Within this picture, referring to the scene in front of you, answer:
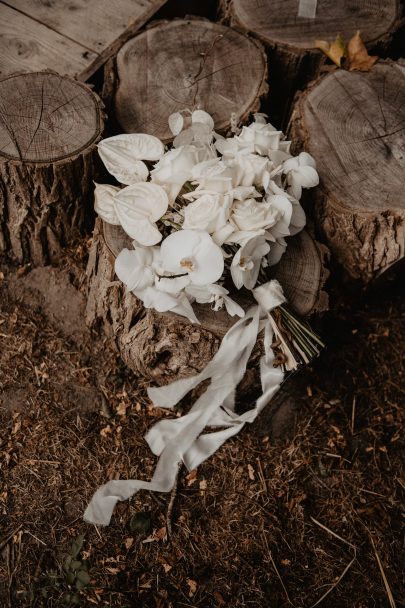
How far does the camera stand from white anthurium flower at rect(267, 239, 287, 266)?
1.83 metres

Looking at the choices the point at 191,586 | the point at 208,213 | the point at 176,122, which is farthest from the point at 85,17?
the point at 191,586

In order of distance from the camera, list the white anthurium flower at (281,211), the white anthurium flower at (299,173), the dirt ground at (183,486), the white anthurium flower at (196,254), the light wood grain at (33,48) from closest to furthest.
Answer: the white anthurium flower at (196,254), the white anthurium flower at (281,211), the white anthurium flower at (299,173), the dirt ground at (183,486), the light wood grain at (33,48)

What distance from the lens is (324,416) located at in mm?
2318

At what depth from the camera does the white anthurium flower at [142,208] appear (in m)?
1.71

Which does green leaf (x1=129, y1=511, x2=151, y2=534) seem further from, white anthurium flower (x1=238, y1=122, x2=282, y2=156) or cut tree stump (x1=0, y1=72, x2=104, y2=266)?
white anthurium flower (x1=238, y1=122, x2=282, y2=156)

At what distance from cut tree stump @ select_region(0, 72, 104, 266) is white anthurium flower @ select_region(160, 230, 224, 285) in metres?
0.58

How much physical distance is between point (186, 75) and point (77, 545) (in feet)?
5.79

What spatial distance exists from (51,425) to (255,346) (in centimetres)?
86

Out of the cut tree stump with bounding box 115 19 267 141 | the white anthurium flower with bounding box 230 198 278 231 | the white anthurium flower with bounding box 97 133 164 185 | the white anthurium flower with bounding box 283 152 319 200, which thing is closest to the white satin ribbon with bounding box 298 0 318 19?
the cut tree stump with bounding box 115 19 267 141

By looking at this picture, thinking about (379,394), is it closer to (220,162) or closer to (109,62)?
(220,162)

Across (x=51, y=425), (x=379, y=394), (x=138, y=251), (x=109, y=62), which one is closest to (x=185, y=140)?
(x=138, y=251)

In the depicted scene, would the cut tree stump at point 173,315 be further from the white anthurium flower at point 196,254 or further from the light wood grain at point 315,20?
the light wood grain at point 315,20

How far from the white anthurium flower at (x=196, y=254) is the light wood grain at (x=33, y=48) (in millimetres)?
1489

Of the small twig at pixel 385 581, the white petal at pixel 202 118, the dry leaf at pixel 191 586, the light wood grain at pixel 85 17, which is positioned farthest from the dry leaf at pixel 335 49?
the dry leaf at pixel 191 586
